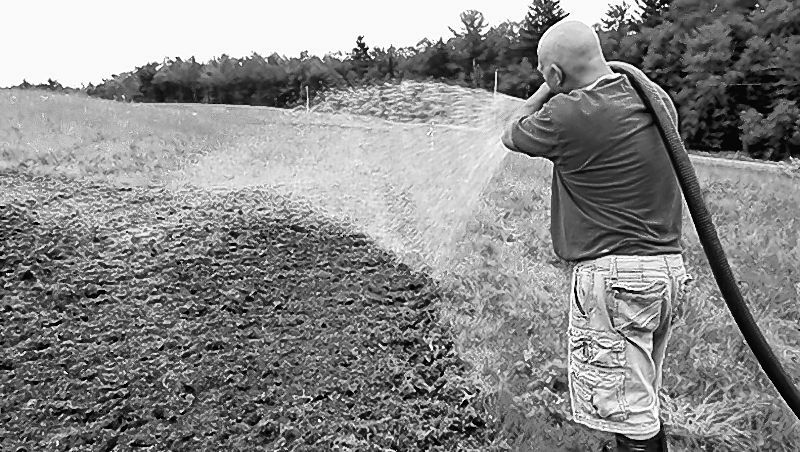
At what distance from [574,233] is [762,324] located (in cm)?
236

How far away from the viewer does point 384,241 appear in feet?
20.9

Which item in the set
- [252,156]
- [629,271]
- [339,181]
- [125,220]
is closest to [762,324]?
[629,271]

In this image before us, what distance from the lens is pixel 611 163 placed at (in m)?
2.12

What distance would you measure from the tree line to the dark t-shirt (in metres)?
11.1

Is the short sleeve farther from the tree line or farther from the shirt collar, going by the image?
the tree line

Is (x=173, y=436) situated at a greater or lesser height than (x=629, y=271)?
lesser

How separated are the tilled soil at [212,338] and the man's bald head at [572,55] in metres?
1.62

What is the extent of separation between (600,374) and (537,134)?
759mm

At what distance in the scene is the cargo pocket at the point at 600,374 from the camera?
217cm

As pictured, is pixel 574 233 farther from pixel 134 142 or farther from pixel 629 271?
pixel 134 142

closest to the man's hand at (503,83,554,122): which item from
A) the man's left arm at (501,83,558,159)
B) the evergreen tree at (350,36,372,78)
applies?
the man's left arm at (501,83,558,159)

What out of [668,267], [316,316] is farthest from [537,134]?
[316,316]

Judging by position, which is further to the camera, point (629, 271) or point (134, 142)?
point (134, 142)

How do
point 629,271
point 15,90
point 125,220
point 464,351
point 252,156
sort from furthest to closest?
point 15,90 → point 252,156 → point 125,220 → point 464,351 → point 629,271
